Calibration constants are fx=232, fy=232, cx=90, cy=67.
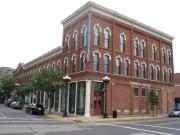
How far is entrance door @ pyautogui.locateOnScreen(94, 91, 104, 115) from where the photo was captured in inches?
1242

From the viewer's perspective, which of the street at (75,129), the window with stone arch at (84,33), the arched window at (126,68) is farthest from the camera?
the arched window at (126,68)

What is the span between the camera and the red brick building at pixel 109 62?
106 feet

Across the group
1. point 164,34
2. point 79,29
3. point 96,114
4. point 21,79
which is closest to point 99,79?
point 96,114

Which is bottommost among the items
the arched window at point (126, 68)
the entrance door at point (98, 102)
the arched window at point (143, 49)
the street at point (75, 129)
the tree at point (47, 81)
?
the street at point (75, 129)

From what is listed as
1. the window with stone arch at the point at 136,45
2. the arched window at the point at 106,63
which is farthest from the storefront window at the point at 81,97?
the window with stone arch at the point at 136,45

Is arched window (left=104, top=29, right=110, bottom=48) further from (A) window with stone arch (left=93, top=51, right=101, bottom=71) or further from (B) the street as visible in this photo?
(B) the street

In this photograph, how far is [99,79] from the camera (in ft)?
106

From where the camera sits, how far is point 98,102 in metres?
32.0

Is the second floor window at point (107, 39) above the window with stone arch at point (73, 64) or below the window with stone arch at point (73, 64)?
above

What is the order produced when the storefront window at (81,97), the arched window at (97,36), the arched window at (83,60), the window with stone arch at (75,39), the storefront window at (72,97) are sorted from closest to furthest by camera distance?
the storefront window at (81,97), the arched window at (83,60), the arched window at (97,36), the storefront window at (72,97), the window with stone arch at (75,39)

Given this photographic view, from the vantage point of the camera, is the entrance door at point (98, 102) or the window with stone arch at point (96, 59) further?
the window with stone arch at point (96, 59)

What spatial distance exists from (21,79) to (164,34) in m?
47.4

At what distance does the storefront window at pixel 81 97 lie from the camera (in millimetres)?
31881

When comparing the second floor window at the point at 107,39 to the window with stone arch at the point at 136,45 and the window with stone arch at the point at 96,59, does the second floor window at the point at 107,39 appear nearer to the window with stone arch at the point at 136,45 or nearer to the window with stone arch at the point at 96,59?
the window with stone arch at the point at 96,59
